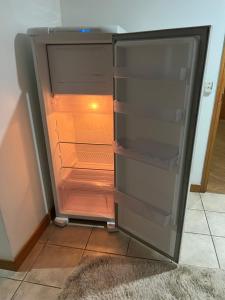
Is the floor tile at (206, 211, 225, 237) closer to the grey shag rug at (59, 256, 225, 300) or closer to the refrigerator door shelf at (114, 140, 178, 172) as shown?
the grey shag rug at (59, 256, 225, 300)

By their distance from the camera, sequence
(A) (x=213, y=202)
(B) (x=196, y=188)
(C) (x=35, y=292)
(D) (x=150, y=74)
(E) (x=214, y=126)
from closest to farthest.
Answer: (D) (x=150, y=74)
(C) (x=35, y=292)
(E) (x=214, y=126)
(A) (x=213, y=202)
(B) (x=196, y=188)

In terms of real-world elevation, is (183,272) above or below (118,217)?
below

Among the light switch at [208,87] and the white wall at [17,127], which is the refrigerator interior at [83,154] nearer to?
the white wall at [17,127]

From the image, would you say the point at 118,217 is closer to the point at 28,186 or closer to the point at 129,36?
the point at 28,186

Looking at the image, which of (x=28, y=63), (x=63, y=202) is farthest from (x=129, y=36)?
(x=63, y=202)

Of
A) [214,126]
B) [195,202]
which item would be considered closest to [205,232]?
[195,202]

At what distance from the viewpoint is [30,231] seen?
1704mm

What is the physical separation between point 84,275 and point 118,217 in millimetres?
484

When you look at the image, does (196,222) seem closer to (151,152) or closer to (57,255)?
(151,152)

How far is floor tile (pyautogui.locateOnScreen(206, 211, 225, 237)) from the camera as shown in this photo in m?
1.86

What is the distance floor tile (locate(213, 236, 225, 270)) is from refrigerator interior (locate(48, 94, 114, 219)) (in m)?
0.83

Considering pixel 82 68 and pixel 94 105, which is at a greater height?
pixel 82 68

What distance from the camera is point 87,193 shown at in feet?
6.80

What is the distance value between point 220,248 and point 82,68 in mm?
1661
